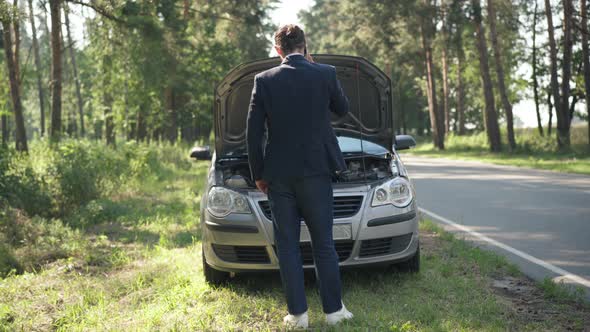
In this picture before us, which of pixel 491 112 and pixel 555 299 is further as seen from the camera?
pixel 491 112

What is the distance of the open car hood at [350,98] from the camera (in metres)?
6.42

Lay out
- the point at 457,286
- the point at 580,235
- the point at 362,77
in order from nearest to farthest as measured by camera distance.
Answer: the point at 457,286
the point at 362,77
the point at 580,235

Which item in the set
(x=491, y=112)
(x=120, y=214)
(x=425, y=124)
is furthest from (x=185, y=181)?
(x=425, y=124)

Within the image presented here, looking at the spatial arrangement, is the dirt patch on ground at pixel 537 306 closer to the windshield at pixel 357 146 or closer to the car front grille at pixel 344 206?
the car front grille at pixel 344 206

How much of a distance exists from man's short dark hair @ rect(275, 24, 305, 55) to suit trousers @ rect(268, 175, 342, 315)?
895 mm

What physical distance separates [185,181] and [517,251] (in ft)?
38.3

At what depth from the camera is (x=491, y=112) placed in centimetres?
2850

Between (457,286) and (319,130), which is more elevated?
(319,130)

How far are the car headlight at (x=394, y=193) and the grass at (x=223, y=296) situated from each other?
769 millimetres

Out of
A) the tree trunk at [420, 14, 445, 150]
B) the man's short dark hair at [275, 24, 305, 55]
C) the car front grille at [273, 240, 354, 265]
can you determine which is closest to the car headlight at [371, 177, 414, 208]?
the car front grille at [273, 240, 354, 265]

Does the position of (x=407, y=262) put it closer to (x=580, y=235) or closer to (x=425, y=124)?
(x=580, y=235)

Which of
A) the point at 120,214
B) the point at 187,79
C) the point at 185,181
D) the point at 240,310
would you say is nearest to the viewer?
the point at 240,310

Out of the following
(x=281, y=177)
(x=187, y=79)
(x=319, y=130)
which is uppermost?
(x=187, y=79)

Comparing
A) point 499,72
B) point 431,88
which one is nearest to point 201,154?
point 499,72
